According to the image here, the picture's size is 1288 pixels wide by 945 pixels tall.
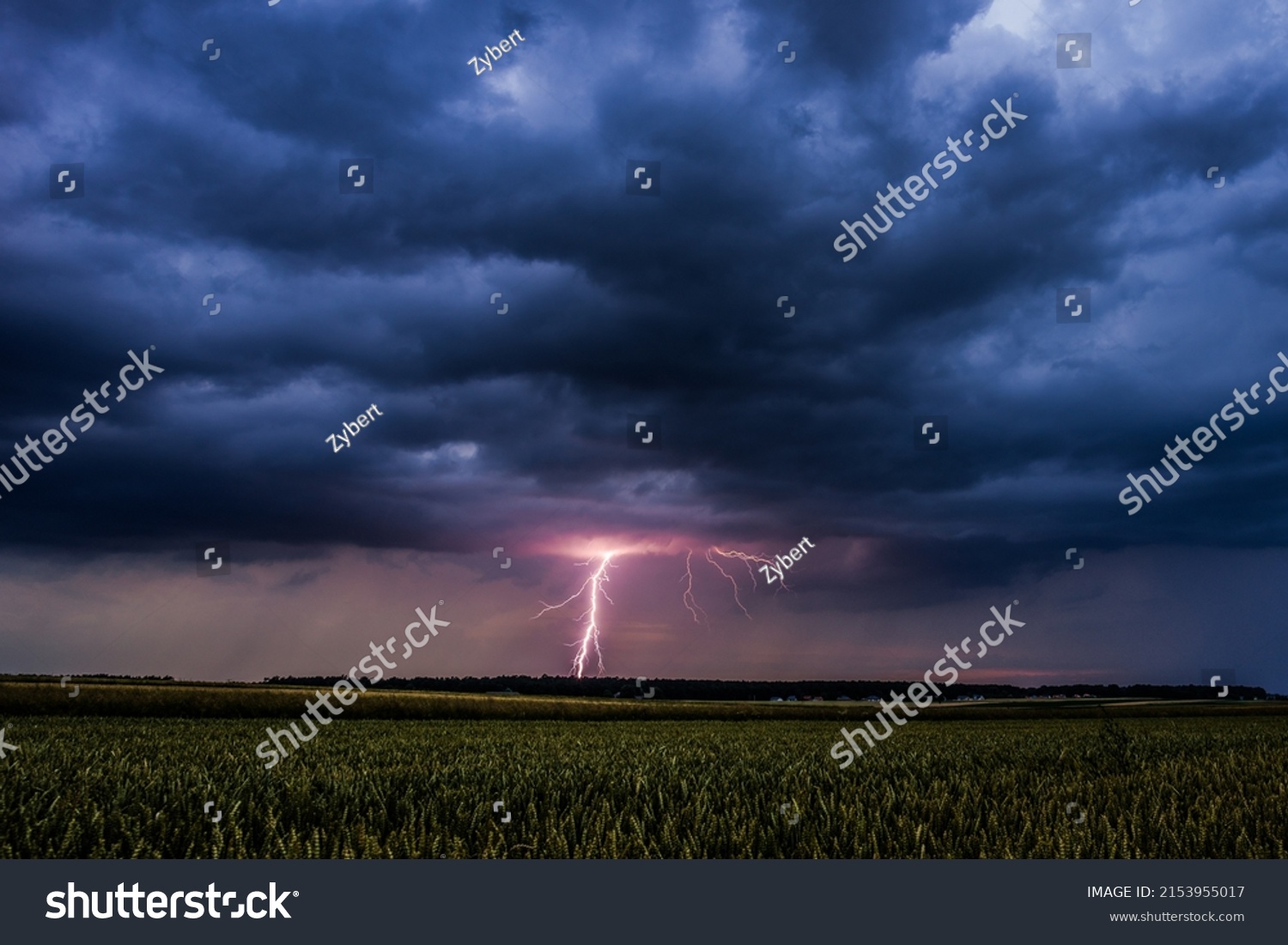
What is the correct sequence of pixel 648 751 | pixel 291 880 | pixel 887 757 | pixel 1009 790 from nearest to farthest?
pixel 291 880, pixel 1009 790, pixel 887 757, pixel 648 751

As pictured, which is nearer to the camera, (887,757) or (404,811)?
(404,811)

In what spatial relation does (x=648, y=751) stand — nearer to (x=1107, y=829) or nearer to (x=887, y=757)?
(x=887, y=757)

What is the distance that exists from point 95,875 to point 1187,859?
18.6 ft

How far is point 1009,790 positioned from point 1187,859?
2.15 m

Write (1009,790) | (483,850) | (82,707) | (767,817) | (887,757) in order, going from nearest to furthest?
(483,850)
(767,817)
(1009,790)
(887,757)
(82,707)

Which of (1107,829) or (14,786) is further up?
(14,786)

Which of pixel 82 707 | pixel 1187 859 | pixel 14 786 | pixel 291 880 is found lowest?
pixel 1187 859

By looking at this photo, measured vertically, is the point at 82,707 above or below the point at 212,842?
above

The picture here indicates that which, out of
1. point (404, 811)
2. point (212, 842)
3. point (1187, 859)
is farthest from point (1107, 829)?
point (212, 842)

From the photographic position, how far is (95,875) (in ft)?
11.7

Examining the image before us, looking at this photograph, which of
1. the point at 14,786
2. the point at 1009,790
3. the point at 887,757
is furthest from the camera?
the point at 887,757

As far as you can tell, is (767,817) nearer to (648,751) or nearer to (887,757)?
(887,757)

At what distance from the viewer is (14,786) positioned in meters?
5.83

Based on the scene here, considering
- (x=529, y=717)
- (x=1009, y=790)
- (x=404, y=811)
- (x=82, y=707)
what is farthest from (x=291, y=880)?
(x=529, y=717)
